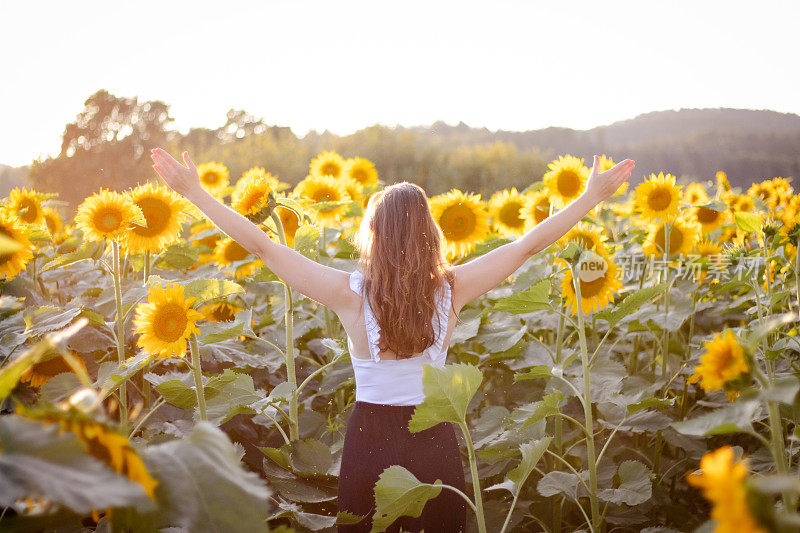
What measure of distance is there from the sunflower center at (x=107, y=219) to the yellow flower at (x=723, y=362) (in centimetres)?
194

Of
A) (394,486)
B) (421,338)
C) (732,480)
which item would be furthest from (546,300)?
(732,480)

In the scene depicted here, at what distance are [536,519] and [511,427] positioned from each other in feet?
1.33

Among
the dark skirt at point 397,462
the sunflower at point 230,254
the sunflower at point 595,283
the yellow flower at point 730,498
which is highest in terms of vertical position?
the yellow flower at point 730,498

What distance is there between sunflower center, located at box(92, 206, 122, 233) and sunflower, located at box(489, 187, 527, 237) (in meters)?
2.06

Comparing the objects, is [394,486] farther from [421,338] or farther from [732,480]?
[732,480]

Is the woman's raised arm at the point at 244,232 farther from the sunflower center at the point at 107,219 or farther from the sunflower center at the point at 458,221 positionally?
the sunflower center at the point at 458,221

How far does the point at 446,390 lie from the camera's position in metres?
1.33

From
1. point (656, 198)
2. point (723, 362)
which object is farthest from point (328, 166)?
point (723, 362)

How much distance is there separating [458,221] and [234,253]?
113 cm

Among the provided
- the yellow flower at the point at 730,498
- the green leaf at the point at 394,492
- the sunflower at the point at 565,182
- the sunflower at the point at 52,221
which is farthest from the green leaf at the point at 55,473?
the sunflower at the point at 52,221

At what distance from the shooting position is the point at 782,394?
31.8 inches

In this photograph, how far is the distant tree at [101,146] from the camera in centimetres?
1516

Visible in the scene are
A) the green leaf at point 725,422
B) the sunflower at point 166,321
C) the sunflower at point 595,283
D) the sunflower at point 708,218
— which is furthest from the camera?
the sunflower at point 708,218

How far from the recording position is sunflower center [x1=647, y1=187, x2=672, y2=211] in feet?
10.7
